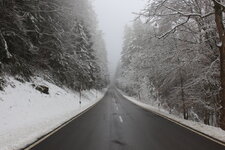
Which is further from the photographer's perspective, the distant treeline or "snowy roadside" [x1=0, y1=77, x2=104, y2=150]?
the distant treeline

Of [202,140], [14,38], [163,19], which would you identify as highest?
[163,19]

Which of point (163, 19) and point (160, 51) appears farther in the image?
point (160, 51)

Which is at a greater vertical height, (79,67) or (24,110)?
(79,67)

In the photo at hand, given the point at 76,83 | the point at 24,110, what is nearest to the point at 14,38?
the point at 24,110

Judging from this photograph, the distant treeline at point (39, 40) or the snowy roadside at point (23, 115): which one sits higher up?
the distant treeline at point (39, 40)

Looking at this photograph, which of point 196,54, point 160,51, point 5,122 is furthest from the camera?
point 160,51

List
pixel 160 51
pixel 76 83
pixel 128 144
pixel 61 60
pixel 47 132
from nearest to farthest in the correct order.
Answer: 1. pixel 128 144
2. pixel 47 132
3. pixel 160 51
4. pixel 61 60
5. pixel 76 83

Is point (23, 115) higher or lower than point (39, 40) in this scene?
lower

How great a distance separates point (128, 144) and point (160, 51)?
9286 mm

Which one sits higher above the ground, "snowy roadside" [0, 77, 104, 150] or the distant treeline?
the distant treeline

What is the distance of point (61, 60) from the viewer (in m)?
21.5

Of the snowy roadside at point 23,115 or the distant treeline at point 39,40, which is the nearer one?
the snowy roadside at point 23,115

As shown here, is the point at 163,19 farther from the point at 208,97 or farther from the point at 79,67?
the point at 79,67

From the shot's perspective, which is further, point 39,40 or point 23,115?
point 39,40
